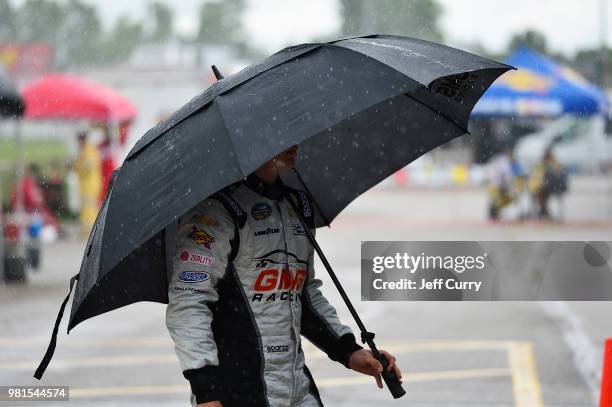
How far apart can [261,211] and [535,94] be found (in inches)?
699

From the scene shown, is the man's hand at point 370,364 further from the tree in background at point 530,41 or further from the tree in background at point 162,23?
the tree in background at point 530,41

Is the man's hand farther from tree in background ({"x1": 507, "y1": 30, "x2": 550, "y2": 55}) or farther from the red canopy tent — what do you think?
tree in background ({"x1": 507, "y1": 30, "x2": 550, "y2": 55})

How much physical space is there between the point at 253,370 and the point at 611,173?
37.0 m

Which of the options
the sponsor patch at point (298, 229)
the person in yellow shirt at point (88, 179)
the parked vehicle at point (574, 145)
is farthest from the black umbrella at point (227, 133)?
the parked vehicle at point (574, 145)

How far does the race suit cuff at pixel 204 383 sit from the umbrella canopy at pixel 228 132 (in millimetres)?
399

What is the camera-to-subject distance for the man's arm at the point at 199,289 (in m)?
3.54

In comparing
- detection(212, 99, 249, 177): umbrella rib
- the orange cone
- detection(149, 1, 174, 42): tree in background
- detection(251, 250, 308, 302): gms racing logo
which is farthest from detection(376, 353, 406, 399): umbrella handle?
detection(149, 1, 174, 42): tree in background

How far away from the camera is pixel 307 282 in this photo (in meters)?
4.02

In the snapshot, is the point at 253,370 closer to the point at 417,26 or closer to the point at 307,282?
the point at 307,282

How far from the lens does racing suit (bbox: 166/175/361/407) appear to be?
361 cm

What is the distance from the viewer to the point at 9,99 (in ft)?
39.4

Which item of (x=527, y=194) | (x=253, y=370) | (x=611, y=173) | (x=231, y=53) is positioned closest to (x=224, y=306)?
(x=253, y=370)

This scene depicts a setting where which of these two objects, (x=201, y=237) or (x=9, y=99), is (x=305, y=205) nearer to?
(x=201, y=237)

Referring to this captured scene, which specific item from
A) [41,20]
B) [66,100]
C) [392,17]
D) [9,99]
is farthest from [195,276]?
[41,20]
